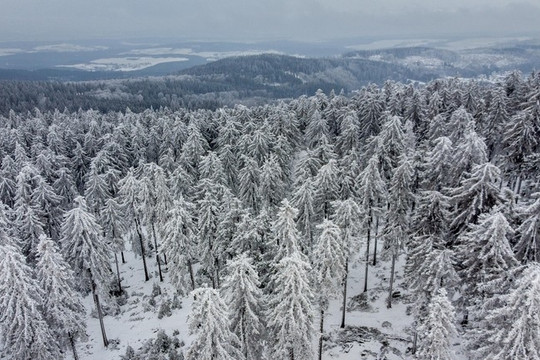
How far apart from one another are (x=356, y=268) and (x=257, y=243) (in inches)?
760

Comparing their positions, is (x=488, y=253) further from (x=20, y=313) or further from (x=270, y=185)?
(x=20, y=313)

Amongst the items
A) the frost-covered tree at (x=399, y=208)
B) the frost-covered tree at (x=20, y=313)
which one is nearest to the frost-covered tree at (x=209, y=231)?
the frost-covered tree at (x=20, y=313)

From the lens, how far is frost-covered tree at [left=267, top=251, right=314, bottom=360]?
1898 centimetres

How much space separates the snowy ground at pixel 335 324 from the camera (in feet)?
89.9

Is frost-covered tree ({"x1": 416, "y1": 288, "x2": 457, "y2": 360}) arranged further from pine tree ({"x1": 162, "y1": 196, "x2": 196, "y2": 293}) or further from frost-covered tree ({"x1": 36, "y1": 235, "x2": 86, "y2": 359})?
frost-covered tree ({"x1": 36, "y1": 235, "x2": 86, "y2": 359})

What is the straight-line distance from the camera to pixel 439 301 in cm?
1706

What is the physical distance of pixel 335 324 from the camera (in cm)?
3066

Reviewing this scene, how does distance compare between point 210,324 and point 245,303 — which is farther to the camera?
point 245,303

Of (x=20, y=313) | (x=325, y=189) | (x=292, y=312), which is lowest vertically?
(x=20, y=313)

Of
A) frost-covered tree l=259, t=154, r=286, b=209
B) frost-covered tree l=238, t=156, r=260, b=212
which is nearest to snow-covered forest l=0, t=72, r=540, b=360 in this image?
frost-covered tree l=259, t=154, r=286, b=209

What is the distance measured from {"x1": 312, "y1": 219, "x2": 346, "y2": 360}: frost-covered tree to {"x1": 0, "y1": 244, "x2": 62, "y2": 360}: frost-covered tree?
17425 mm

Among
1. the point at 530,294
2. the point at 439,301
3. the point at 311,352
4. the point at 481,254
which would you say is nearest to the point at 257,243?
the point at 311,352

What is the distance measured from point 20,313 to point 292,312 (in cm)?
1640

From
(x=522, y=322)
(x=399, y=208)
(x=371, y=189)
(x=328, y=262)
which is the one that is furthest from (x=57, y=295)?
(x=522, y=322)
